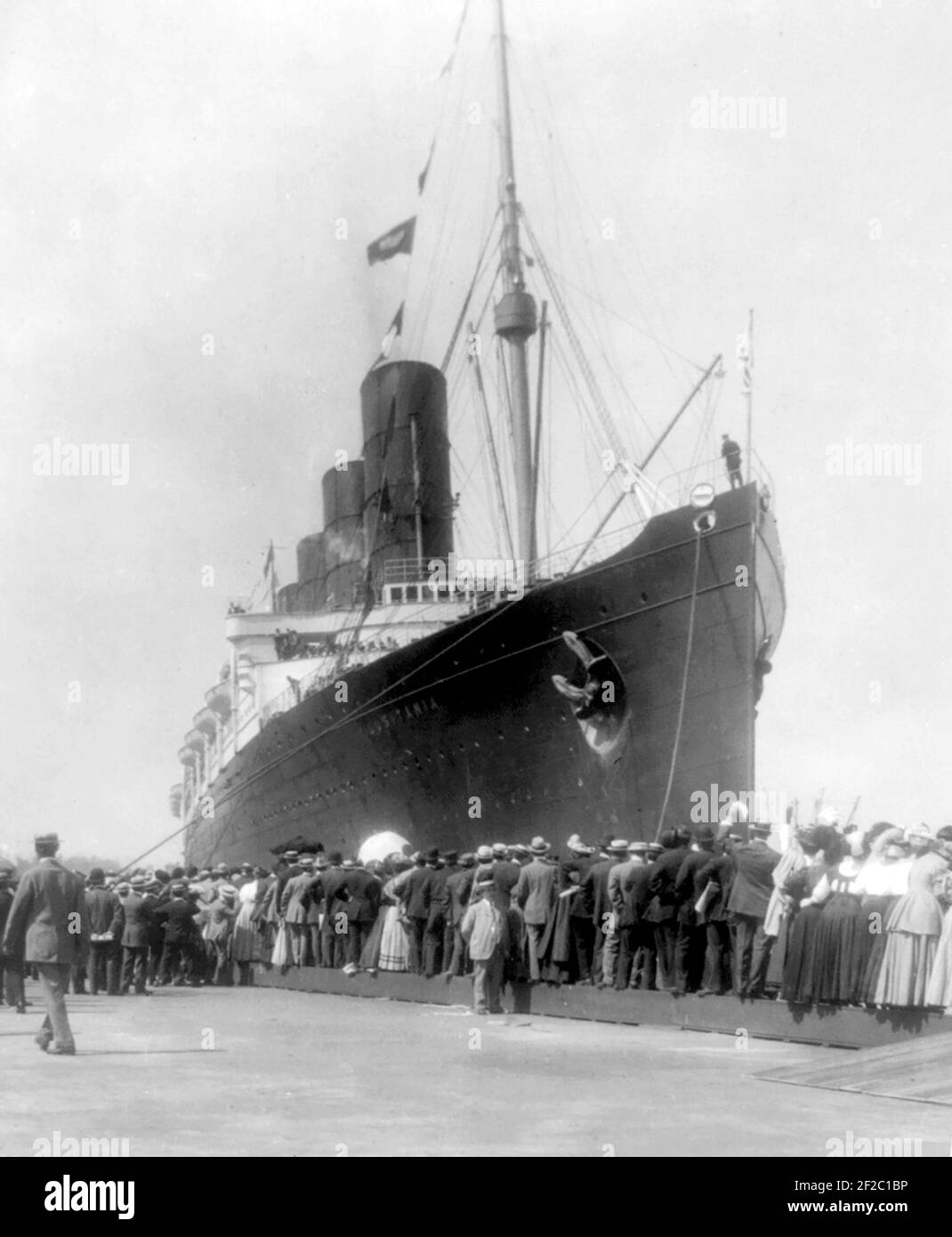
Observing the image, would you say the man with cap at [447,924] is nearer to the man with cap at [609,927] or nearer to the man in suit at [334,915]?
the man in suit at [334,915]

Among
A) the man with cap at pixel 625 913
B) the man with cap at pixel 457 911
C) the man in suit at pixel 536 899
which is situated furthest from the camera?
the man with cap at pixel 457 911

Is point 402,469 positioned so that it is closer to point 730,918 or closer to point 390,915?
point 390,915

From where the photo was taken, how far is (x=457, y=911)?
1527cm

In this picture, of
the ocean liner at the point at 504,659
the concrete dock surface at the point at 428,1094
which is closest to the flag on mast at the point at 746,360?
the ocean liner at the point at 504,659

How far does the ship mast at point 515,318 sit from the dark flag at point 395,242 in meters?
1.42

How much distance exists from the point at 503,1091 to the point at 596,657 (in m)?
12.5

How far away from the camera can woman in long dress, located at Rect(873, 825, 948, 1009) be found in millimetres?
10148

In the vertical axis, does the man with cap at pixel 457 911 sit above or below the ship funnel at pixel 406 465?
below

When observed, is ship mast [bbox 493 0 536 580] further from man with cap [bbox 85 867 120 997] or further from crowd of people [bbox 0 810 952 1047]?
man with cap [bbox 85 867 120 997]

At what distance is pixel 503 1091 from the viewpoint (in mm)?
8336

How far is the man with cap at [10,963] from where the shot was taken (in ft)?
47.6

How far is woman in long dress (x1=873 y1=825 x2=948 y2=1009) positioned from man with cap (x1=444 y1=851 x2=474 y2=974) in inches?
213

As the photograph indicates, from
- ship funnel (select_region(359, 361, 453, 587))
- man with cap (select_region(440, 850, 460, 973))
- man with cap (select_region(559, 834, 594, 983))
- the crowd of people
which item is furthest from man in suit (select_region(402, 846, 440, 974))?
ship funnel (select_region(359, 361, 453, 587))

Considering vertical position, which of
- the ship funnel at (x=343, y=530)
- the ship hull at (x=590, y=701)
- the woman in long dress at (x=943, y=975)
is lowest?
the woman in long dress at (x=943, y=975)
